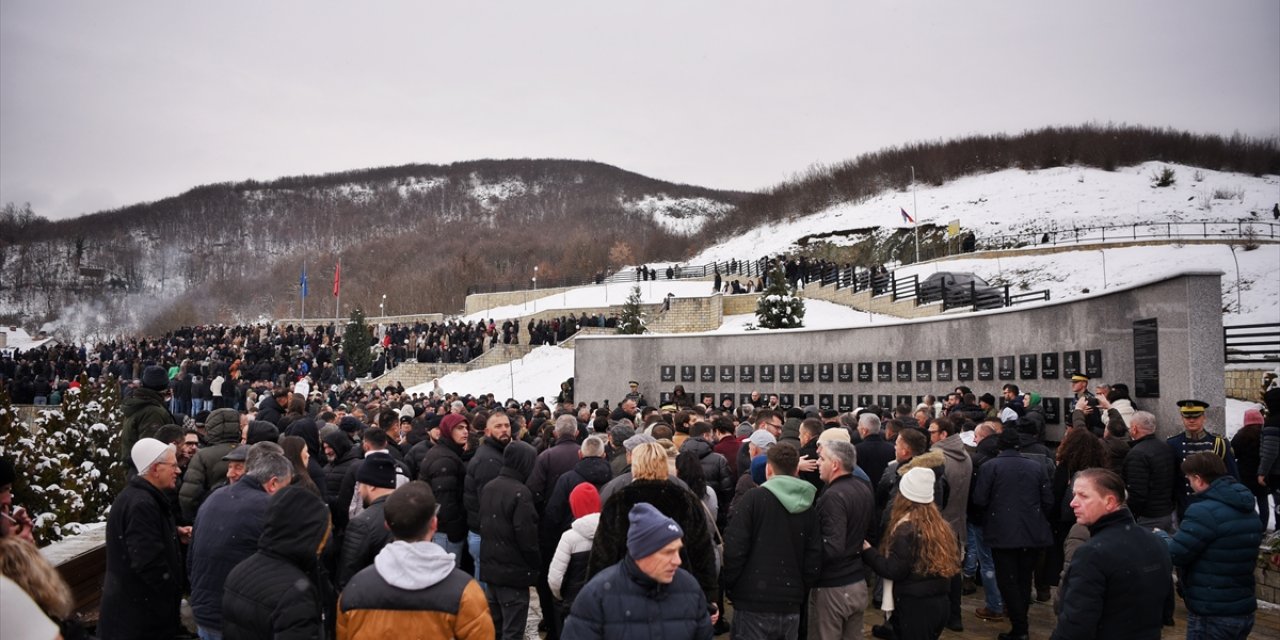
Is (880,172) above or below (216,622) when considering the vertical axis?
above

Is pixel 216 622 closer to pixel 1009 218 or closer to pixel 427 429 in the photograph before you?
pixel 427 429

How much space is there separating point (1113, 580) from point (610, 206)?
143 metres

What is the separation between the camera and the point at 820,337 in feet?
64.8

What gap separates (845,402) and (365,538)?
612 inches

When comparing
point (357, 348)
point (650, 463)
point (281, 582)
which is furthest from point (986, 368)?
point (357, 348)

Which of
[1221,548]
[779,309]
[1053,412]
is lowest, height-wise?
[1053,412]

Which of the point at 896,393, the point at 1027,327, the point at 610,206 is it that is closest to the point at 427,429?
the point at 1027,327

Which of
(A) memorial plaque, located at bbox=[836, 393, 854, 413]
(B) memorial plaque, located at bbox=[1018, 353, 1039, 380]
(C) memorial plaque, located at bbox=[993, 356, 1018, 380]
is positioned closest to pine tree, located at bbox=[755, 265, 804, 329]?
(A) memorial plaque, located at bbox=[836, 393, 854, 413]

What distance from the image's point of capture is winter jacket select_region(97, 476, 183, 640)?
466 centimetres

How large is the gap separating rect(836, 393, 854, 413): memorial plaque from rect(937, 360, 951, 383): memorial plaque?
2.56 metres

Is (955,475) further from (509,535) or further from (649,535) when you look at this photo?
(649,535)

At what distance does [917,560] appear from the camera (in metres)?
4.91

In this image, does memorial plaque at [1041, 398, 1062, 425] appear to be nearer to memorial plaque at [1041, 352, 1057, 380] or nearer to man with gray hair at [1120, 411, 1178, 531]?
memorial plaque at [1041, 352, 1057, 380]

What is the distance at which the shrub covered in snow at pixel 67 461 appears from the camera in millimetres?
9961
